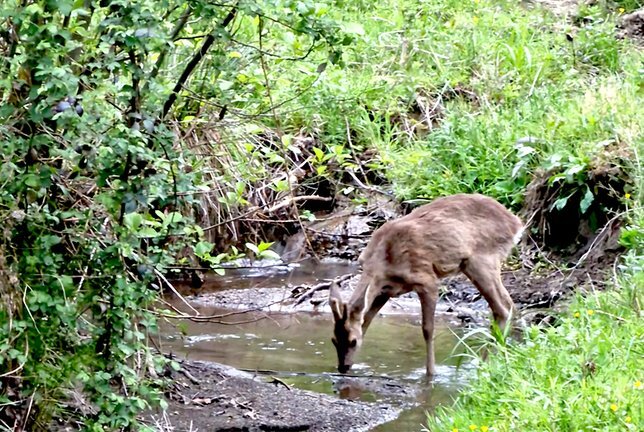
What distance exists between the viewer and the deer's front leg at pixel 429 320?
820cm

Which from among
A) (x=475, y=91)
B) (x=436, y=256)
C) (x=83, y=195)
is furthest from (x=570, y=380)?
(x=475, y=91)

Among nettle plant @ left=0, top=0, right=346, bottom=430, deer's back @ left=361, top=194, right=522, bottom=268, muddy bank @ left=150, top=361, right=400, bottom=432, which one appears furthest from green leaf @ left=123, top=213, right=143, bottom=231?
deer's back @ left=361, top=194, right=522, bottom=268

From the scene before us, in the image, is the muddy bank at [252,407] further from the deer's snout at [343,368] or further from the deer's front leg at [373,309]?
the deer's front leg at [373,309]

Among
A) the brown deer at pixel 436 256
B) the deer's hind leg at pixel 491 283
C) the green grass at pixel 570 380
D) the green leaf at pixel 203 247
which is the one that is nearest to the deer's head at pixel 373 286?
the brown deer at pixel 436 256

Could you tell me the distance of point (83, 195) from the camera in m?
5.39

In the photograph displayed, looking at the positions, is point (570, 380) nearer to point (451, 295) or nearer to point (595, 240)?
point (595, 240)

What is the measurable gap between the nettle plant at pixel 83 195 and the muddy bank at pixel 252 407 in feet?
3.96

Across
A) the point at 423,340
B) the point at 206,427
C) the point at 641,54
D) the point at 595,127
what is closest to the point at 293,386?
the point at 206,427

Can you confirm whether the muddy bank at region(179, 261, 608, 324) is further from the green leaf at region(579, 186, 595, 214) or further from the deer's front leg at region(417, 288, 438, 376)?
the deer's front leg at region(417, 288, 438, 376)

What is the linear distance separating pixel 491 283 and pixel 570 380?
134 inches

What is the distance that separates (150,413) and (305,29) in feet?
8.27

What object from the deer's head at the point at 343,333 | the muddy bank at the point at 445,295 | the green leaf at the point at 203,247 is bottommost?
the muddy bank at the point at 445,295

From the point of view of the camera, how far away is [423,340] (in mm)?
9203

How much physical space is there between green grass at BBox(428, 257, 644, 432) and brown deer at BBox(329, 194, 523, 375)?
6.52 ft
